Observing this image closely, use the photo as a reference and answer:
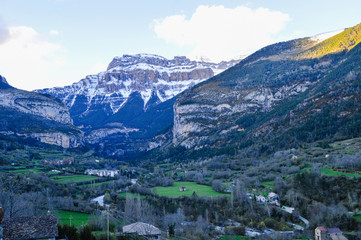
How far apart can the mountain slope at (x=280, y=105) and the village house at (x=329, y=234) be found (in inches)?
2043

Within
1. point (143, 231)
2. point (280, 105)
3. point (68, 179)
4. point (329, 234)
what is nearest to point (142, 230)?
point (143, 231)

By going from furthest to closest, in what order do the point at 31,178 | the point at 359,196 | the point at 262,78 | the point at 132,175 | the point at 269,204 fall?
the point at 262,78
the point at 132,175
the point at 31,178
the point at 269,204
the point at 359,196

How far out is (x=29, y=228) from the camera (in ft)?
93.0

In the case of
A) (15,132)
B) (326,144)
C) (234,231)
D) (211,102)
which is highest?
(211,102)

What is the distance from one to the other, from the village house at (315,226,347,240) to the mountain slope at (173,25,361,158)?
51893 millimetres

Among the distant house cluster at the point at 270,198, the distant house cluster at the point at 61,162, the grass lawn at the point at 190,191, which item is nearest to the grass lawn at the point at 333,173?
the distant house cluster at the point at 270,198

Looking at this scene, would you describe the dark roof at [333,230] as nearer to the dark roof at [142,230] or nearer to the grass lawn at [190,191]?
the dark roof at [142,230]

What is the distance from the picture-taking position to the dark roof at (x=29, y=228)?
2758cm

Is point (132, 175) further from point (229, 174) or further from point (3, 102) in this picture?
point (3, 102)

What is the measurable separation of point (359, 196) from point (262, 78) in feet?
412

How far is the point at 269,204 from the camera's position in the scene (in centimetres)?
6569

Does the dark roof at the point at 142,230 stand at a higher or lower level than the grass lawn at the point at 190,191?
lower

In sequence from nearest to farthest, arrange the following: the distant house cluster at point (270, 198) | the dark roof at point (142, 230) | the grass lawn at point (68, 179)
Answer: the dark roof at point (142, 230) < the distant house cluster at point (270, 198) < the grass lawn at point (68, 179)

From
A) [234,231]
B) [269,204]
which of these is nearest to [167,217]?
[234,231]
